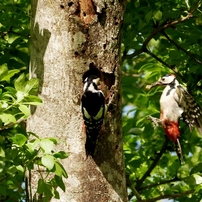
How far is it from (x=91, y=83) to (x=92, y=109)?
0.51 ft

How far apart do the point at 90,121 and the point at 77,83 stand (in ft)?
0.80

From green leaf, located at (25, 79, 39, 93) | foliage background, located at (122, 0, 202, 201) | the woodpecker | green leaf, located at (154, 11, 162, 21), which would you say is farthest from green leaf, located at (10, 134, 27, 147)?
green leaf, located at (154, 11, 162, 21)

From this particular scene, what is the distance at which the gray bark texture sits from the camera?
123 inches

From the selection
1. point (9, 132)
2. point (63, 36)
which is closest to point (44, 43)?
point (63, 36)

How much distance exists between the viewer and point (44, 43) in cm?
329

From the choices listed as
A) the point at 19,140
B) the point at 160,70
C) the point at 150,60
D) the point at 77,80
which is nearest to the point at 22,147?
the point at 19,140

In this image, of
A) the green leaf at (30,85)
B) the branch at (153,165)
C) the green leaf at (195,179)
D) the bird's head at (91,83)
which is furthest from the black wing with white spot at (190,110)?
the green leaf at (30,85)

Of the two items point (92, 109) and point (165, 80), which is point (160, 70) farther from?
point (92, 109)

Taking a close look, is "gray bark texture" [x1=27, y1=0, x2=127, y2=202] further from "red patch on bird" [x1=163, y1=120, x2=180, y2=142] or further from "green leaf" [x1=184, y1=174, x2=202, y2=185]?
"red patch on bird" [x1=163, y1=120, x2=180, y2=142]

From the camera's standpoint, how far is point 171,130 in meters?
4.37

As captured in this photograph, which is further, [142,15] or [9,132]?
[142,15]

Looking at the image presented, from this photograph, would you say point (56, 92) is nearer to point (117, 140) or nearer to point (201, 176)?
point (117, 140)

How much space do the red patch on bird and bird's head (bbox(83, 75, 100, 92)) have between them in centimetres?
125

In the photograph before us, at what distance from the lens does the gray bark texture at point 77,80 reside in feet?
10.3
